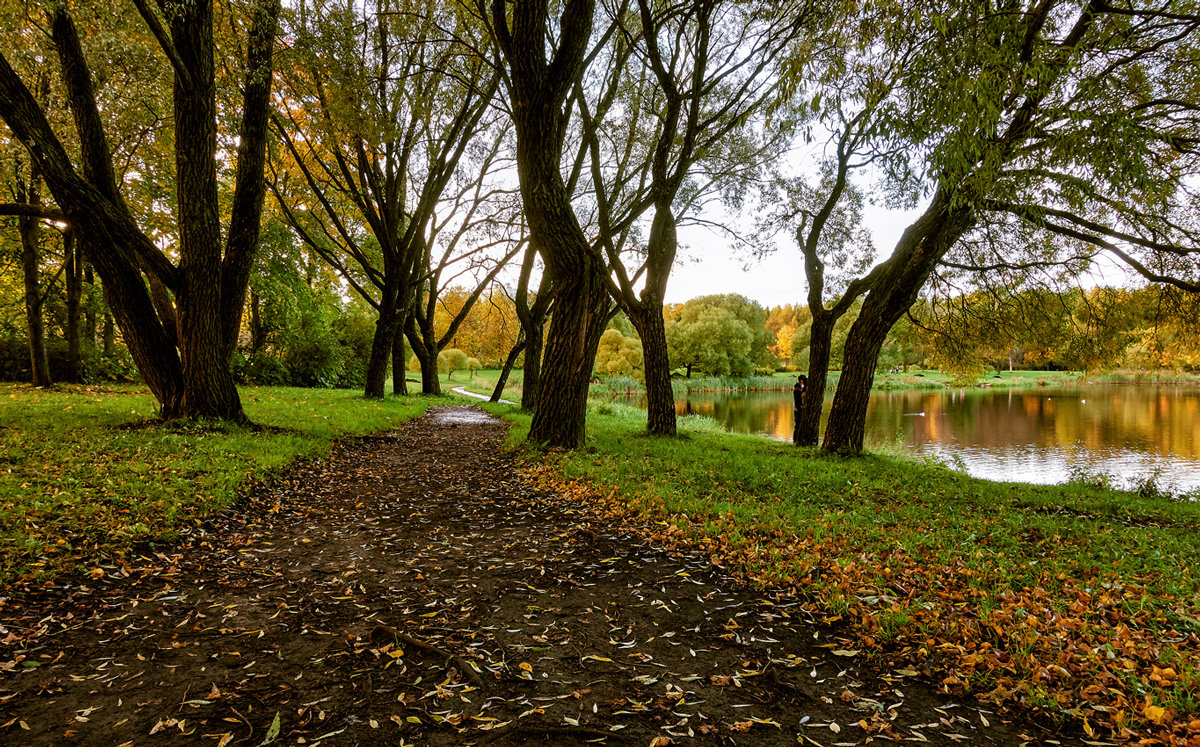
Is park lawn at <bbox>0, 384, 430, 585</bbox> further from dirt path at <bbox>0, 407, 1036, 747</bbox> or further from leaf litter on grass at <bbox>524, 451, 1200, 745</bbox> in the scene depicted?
leaf litter on grass at <bbox>524, 451, 1200, 745</bbox>

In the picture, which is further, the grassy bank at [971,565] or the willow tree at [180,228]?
the willow tree at [180,228]

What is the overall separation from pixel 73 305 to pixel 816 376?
20769 millimetres

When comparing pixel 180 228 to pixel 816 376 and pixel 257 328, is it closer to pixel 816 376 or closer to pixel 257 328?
pixel 816 376

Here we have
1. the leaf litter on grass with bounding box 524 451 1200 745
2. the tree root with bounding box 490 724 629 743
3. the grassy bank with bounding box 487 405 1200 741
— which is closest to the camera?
the tree root with bounding box 490 724 629 743

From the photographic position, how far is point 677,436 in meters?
11.9

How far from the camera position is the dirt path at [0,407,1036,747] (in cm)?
258

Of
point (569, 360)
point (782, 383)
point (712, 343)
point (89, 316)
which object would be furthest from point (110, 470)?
point (782, 383)

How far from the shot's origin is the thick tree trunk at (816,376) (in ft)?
40.3

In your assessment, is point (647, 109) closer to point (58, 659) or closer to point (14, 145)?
point (58, 659)

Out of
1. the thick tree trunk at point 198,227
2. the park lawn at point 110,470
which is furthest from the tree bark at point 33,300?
the thick tree trunk at point 198,227

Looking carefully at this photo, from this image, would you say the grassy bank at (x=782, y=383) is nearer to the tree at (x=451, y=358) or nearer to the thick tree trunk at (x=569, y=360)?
the tree at (x=451, y=358)

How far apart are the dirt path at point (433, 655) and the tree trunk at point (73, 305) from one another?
15516 mm

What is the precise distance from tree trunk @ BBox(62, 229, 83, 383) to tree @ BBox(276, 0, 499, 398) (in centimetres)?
595

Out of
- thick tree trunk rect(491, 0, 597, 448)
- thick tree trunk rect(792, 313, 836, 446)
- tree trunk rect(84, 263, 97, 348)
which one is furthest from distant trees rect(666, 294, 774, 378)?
thick tree trunk rect(491, 0, 597, 448)
